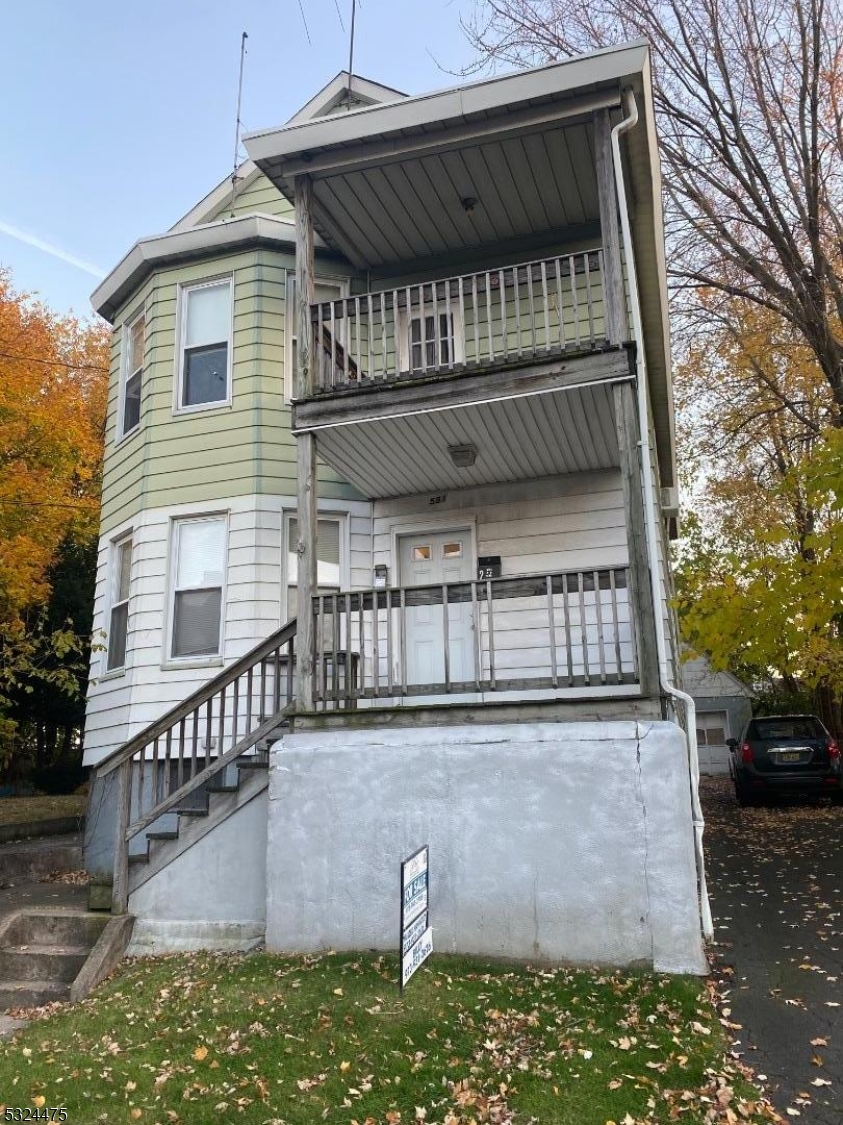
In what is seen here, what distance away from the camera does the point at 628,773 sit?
632cm

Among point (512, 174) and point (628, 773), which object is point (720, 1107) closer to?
point (628, 773)

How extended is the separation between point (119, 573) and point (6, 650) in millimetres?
1674

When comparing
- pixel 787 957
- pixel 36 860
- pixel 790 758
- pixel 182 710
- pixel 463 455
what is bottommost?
pixel 787 957

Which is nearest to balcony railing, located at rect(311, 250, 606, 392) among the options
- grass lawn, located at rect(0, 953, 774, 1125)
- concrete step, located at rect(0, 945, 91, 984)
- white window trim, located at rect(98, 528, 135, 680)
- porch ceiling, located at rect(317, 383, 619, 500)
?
porch ceiling, located at rect(317, 383, 619, 500)

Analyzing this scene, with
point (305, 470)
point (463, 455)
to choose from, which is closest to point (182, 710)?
A: point (305, 470)

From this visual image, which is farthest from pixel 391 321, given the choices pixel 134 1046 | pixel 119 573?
pixel 134 1046

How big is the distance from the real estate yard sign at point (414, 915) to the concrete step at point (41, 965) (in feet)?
10.3

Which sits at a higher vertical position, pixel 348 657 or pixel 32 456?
pixel 32 456

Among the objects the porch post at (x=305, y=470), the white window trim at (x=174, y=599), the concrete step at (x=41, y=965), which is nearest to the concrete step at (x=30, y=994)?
the concrete step at (x=41, y=965)

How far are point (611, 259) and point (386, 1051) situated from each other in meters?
6.13

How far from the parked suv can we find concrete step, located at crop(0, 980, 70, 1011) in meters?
12.6

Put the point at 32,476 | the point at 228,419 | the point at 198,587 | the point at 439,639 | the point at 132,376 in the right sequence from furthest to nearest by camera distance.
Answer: the point at 32,476 → the point at 132,376 → the point at 228,419 → the point at 198,587 → the point at 439,639

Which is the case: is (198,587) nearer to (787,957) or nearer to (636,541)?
(636,541)

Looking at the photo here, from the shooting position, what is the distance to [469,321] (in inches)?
398
